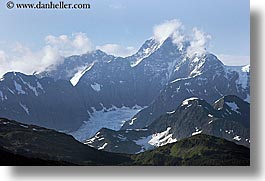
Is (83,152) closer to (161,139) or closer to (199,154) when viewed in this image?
(161,139)

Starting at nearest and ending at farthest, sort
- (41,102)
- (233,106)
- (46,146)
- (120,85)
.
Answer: (233,106), (46,146), (41,102), (120,85)

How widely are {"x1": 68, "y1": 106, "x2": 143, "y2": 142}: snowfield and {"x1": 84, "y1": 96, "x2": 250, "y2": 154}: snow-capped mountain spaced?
0.08 meters

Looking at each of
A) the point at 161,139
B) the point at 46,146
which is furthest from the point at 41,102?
the point at 161,139

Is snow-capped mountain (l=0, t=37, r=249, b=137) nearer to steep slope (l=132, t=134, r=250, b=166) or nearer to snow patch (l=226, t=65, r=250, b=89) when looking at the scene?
snow patch (l=226, t=65, r=250, b=89)

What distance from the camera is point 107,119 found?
27.6 feet

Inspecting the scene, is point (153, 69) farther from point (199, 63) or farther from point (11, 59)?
point (11, 59)

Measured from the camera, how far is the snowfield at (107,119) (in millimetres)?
8273

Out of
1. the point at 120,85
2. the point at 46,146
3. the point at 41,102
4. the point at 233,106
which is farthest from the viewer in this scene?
the point at 120,85

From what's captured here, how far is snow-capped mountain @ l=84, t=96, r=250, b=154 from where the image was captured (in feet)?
26.3

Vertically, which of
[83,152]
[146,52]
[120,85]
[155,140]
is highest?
[146,52]

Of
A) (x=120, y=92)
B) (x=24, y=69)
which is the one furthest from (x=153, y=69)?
(x=24, y=69)

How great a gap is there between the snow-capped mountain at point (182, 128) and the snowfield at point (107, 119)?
0.27ft

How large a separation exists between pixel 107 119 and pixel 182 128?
3.33 feet

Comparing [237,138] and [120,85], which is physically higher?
[120,85]
